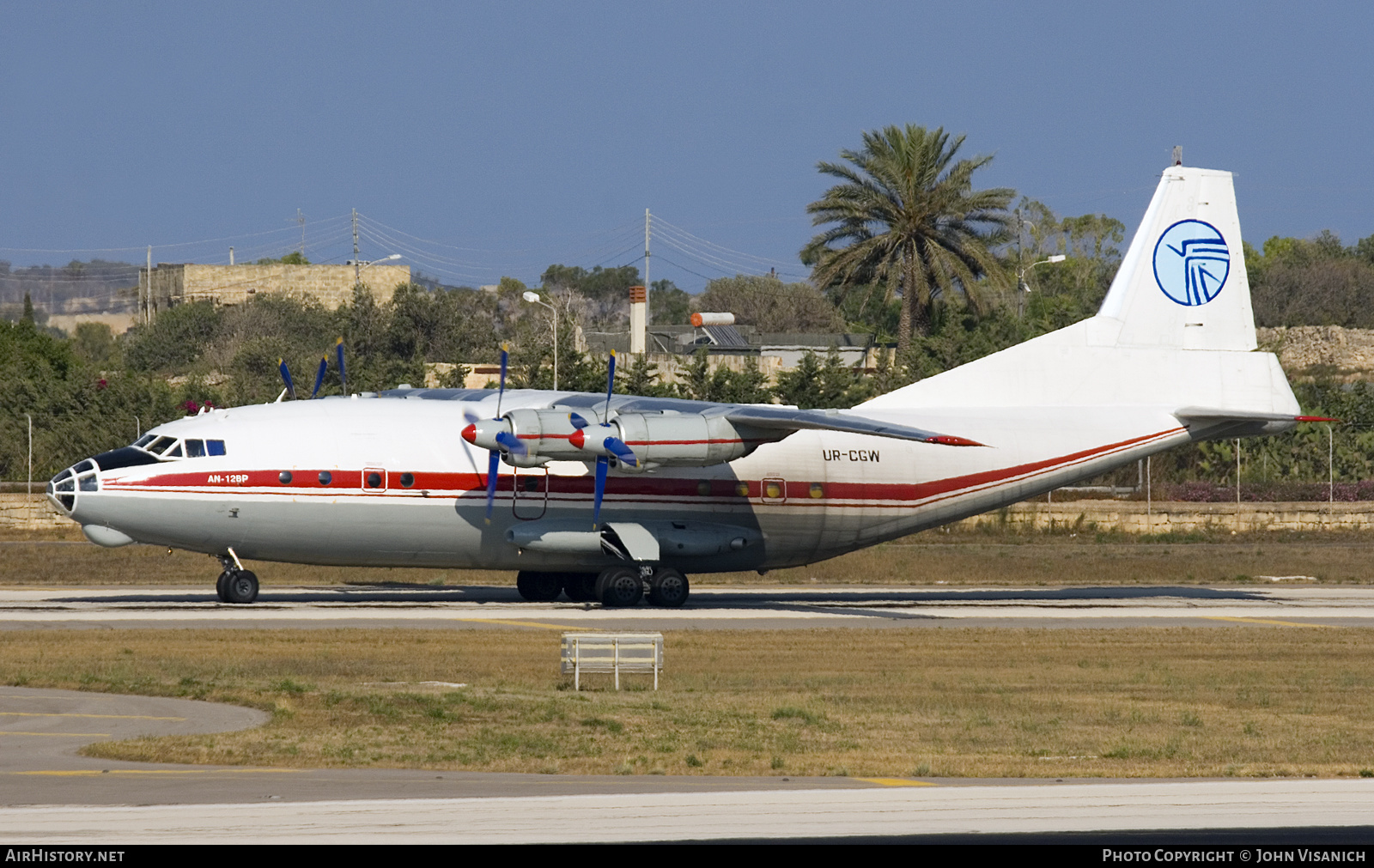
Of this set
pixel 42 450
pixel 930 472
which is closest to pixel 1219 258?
pixel 930 472

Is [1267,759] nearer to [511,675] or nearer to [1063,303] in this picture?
[511,675]

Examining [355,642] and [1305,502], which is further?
[1305,502]

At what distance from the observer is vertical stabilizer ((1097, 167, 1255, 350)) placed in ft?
121

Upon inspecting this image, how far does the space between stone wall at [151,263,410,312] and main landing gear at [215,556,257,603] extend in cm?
9983

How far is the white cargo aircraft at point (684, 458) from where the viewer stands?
3075 cm

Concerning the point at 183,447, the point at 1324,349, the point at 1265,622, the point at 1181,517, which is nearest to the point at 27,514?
the point at 183,447

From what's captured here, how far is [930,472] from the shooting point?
115ft

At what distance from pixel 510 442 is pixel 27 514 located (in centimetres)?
2447

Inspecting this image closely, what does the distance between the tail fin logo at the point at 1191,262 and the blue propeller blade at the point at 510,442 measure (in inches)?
659

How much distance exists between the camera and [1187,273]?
122ft

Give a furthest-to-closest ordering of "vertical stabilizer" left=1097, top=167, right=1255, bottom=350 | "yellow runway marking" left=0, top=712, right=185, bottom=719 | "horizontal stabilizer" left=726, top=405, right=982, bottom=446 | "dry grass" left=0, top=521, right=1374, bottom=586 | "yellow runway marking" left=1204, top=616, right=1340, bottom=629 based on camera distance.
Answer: "dry grass" left=0, top=521, right=1374, bottom=586 < "vertical stabilizer" left=1097, top=167, right=1255, bottom=350 < "yellow runway marking" left=1204, top=616, right=1340, bottom=629 < "horizontal stabilizer" left=726, top=405, right=982, bottom=446 < "yellow runway marking" left=0, top=712, right=185, bottom=719

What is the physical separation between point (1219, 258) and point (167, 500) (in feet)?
81.6

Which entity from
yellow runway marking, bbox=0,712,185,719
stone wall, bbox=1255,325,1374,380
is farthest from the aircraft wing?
stone wall, bbox=1255,325,1374,380

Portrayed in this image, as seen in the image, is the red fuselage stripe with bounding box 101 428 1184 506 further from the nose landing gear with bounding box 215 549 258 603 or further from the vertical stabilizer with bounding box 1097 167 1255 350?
the vertical stabilizer with bounding box 1097 167 1255 350
